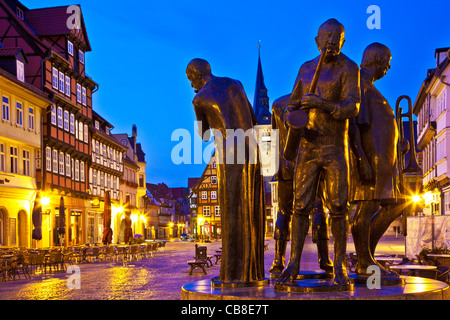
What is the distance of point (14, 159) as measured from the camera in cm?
3325

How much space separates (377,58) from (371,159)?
115cm

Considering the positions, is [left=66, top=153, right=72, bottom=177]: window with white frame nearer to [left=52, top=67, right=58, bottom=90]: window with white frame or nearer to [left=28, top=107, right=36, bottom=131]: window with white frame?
[left=52, top=67, right=58, bottom=90]: window with white frame

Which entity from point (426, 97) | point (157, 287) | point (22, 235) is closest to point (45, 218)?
point (22, 235)

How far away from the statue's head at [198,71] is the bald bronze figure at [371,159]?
1.66 metres

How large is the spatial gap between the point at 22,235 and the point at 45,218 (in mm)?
3373

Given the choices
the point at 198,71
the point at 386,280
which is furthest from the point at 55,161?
the point at 386,280

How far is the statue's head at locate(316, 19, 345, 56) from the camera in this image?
5871 millimetres

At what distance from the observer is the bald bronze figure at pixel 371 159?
22.2 feet

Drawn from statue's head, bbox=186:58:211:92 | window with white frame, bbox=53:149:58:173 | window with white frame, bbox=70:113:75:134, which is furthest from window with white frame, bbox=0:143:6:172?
statue's head, bbox=186:58:211:92

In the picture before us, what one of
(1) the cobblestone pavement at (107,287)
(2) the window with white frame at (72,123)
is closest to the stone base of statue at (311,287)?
(1) the cobblestone pavement at (107,287)

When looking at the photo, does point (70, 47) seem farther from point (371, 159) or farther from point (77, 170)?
point (371, 159)

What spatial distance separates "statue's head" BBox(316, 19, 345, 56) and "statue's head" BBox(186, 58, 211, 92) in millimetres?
1561

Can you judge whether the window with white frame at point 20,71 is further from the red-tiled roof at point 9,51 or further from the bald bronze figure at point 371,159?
the bald bronze figure at point 371,159
